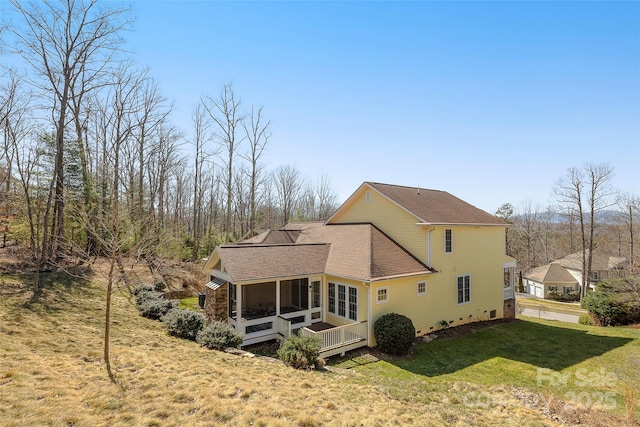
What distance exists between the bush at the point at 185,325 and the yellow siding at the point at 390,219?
10.0 metres

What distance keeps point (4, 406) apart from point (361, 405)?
679 cm

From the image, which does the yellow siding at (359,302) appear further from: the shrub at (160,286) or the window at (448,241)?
the shrub at (160,286)

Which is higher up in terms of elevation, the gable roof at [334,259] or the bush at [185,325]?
the gable roof at [334,259]

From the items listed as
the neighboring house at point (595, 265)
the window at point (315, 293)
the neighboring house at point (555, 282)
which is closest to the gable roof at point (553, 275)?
the neighboring house at point (555, 282)

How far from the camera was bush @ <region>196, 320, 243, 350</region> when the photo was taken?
11.0 m

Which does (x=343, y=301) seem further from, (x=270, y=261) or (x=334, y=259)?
(x=270, y=261)

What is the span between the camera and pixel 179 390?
6.76 metres

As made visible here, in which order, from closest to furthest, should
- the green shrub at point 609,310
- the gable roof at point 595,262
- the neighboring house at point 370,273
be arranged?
1. the neighboring house at point 370,273
2. the green shrub at point 609,310
3. the gable roof at point 595,262

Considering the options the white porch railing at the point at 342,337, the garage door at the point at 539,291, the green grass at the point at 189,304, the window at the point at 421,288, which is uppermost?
the window at the point at 421,288

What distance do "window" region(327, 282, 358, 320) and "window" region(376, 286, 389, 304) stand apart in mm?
967

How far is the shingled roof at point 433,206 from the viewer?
51.6 ft

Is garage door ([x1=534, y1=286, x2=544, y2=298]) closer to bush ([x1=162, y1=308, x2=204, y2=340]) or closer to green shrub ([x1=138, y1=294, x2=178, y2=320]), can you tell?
bush ([x1=162, y1=308, x2=204, y2=340])

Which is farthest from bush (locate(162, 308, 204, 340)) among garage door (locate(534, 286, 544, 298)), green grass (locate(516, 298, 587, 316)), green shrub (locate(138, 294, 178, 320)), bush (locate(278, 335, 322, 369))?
garage door (locate(534, 286, 544, 298))

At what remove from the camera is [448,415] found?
7043mm
